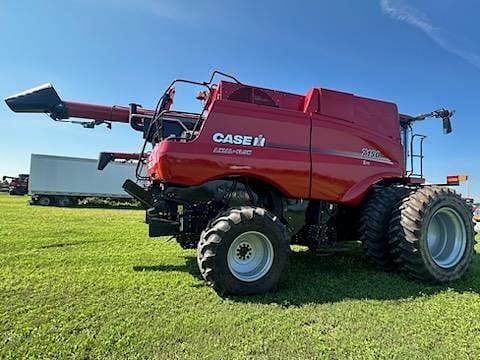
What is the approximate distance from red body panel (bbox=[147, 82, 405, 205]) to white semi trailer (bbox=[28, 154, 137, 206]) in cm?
2009

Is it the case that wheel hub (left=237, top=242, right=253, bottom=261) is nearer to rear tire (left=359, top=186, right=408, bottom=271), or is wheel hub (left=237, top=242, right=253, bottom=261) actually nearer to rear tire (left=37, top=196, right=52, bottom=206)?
rear tire (left=359, top=186, right=408, bottom=271)

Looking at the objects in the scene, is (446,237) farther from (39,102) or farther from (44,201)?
(44,201)

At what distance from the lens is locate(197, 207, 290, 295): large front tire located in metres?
4.73

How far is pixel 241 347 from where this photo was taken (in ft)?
11.0

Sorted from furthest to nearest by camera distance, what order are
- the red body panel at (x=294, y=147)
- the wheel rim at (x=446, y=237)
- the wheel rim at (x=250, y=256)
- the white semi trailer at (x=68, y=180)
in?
the white semi trailer at (x=68, y=180) < the wheel rim at (x=446, y=237) < the red body panel at (x=294, y=147) < the wheel rim at (x=250, y=256)

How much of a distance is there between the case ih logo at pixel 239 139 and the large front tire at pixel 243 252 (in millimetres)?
986

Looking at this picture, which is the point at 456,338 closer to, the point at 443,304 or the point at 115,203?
the point at 443,304

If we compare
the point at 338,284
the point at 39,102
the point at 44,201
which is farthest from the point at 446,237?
the point at 44,201

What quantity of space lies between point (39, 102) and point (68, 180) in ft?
67.9

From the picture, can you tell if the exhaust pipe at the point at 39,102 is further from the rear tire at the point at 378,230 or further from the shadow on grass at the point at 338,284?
the rear tire at the point at 378,230

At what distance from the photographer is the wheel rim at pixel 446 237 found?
614 centimetres

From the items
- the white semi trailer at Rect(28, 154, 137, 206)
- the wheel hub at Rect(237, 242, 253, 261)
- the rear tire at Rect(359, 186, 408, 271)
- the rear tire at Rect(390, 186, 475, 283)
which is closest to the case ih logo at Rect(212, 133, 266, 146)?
the wheel hub at Rect(237, 242, 253, 261)

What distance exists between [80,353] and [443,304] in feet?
13.5

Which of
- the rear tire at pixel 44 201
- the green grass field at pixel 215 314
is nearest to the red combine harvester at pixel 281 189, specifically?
the green grass field at pixel 215 314
